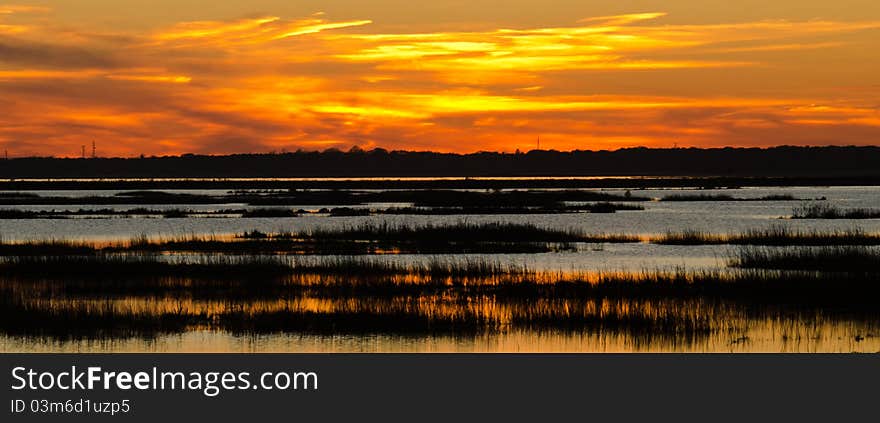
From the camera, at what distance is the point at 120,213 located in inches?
2709

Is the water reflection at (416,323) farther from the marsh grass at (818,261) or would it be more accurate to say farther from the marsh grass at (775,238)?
the marsh grass at (775,238)

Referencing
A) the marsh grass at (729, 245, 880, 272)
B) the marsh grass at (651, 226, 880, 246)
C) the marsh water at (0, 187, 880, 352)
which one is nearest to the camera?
the marsh water at (0, 187, 880, 352)

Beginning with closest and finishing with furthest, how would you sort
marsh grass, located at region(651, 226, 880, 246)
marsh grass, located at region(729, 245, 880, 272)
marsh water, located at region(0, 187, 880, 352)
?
marsh water, located at region(0, 187, 880, 352) < marsh grass, located at region(729, 245, 880, 272) < marsh grass, located at region(651, 226, 880, 246)

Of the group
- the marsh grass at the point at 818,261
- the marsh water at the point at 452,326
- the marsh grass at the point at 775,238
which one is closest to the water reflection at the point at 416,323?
the marsh water at the point at 452,326

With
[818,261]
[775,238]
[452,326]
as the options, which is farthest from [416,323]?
[775,238]

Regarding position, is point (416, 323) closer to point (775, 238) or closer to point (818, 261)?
point (818, 261)

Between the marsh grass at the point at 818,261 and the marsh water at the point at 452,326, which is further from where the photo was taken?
the marsh grass at the point at 818,261

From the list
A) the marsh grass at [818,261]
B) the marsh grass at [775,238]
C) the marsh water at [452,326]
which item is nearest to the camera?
the marsh water at [452,326]

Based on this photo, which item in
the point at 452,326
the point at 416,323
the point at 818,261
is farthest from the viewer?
the point at 818,261

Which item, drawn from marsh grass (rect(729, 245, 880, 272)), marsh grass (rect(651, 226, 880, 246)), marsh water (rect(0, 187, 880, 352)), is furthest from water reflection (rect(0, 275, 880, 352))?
marsh grass (rect(651, 226, 880, 246))

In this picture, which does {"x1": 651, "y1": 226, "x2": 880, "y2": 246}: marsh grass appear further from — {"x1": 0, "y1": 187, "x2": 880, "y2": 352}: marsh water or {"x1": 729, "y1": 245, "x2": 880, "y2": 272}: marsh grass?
{"x1": 0, "y1": 187, "x2": 880, "y2": 352}: marsh water
